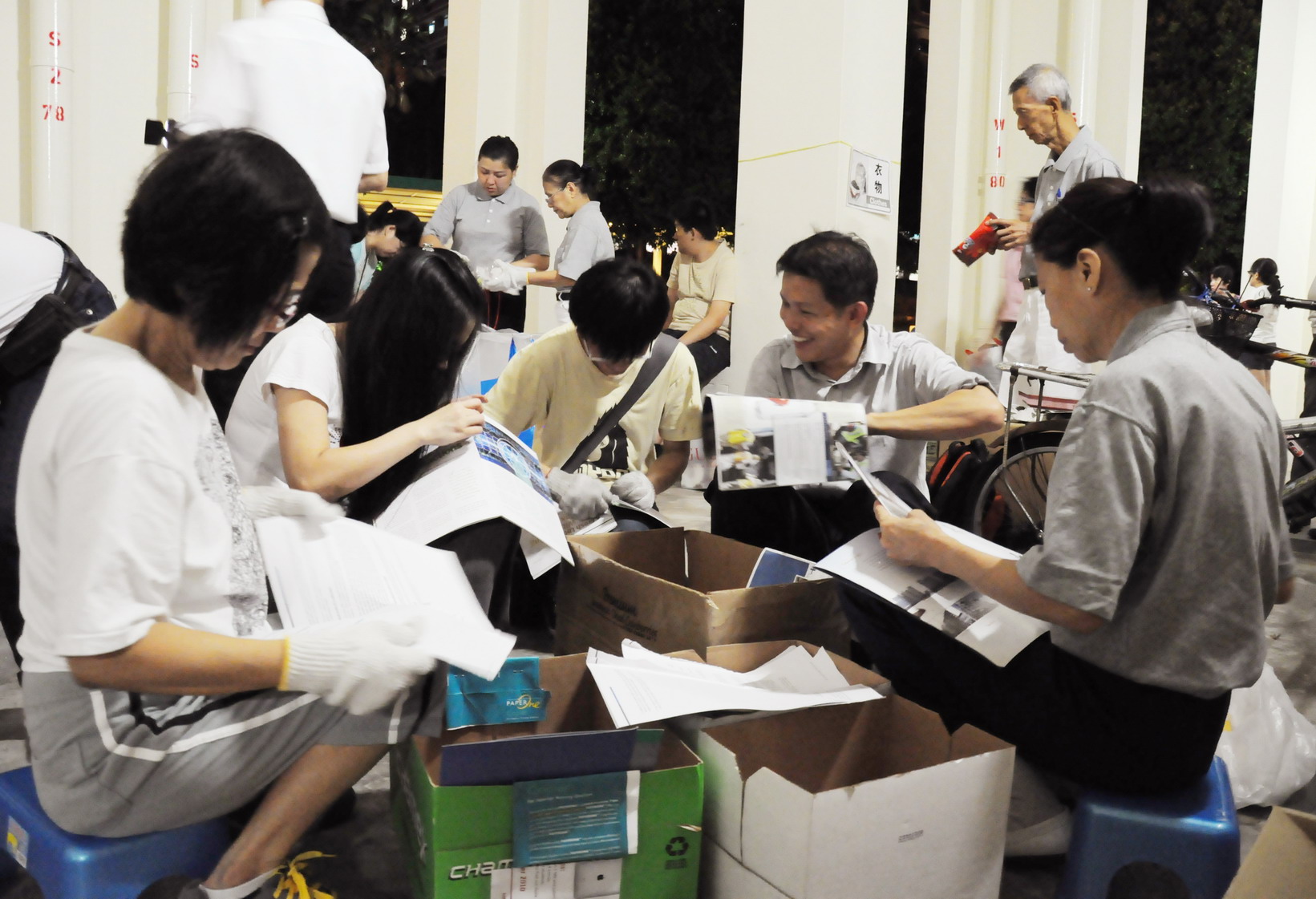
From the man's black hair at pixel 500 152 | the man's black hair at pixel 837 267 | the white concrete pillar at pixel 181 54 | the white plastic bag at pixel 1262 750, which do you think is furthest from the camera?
the man's black hair at pixel 500 152

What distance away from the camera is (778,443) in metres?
2.18

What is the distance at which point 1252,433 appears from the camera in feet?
4.47

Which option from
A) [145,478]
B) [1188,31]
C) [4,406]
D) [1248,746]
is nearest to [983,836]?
[1248,746]

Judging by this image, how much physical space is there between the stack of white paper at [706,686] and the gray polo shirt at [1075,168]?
228cm

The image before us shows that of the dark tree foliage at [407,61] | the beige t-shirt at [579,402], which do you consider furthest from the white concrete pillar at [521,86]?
the dark tree foliage at [407,61]

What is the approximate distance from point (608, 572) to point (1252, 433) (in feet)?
3.49

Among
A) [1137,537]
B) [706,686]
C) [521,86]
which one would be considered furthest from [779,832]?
[521,86]

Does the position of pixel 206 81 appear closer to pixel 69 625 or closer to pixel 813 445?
pixel 813 445

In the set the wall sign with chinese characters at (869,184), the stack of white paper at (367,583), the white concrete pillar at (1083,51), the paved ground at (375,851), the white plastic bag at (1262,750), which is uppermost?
the white concrete pillar at (1083,51)

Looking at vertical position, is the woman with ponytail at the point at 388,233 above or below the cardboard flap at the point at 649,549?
above

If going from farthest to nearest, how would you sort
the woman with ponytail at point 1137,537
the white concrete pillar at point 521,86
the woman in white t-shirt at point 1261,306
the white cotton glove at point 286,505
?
the white concrete pillar at point 521,86
the woman in white t-shirt at point 1261,306
the white cotton glove at point 286,505
the woman with ponytail at point 1137,537

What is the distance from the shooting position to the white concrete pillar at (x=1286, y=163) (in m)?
6.80

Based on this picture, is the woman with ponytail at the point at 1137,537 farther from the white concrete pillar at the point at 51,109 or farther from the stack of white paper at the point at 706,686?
the white concrete pillar at the point at 51,109

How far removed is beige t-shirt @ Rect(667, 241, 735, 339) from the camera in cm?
474
